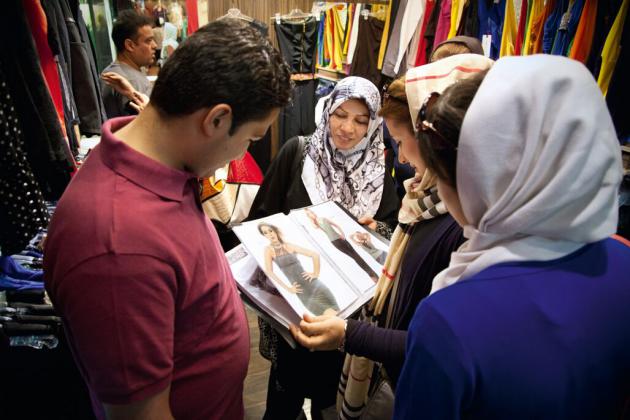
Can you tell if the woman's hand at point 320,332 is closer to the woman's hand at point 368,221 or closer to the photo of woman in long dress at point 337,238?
the photo of woman in long dress at point 337,238

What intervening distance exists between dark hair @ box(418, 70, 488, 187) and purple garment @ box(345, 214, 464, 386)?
33 cm

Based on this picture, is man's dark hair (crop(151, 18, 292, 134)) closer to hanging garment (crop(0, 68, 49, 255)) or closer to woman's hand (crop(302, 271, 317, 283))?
woman's hand (crop(302, 271, 317, 283))

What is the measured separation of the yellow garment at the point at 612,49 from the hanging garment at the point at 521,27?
55cm

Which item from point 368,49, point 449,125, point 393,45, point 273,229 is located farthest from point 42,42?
point 368,49

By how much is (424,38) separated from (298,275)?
2.73m

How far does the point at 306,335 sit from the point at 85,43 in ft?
7.47

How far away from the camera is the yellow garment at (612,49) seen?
178 centimetres

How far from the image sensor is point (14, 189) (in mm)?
1044

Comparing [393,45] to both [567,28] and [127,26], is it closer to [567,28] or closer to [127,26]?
[567,28]

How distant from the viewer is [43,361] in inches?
50.8

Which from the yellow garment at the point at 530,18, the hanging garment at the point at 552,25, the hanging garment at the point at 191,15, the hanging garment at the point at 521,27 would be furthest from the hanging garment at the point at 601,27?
the hanging garment at the point at 191,15

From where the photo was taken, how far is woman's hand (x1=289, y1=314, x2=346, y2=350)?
908mm

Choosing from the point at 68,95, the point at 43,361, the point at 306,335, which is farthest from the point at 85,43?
the point at 306,335

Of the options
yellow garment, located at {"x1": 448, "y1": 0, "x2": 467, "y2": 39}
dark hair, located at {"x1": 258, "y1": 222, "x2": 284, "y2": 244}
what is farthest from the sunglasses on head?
yellow garment, located at {"x1": 448, "y1": 0, "x2": 467, "y2": 39}
